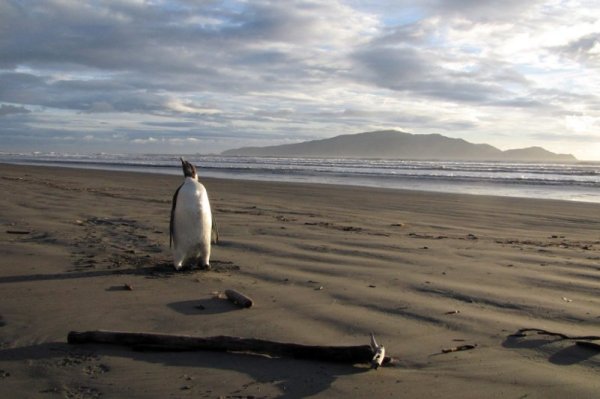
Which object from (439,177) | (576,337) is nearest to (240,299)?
(576,337)

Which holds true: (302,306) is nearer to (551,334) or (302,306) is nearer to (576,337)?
(551,334)

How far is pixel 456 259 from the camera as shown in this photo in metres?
6.65

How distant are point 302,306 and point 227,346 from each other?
1.20m

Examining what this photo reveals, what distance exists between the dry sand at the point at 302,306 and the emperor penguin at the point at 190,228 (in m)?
0.21

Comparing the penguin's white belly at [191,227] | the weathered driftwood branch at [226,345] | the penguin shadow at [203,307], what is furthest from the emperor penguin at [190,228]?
the weathered driftwood branch at [226,345]

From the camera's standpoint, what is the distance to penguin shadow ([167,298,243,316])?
4.41 m

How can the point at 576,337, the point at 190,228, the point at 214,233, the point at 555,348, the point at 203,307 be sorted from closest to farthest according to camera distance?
the point at 555,348
the point at 576,337
the point at 203,307
the point at 190,228
the point at 214,233

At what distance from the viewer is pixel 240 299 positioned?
455 cm

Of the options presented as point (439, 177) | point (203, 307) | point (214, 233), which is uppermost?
point (439, 177)

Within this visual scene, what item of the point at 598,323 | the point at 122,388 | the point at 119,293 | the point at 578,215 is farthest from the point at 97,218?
the point at 578,215

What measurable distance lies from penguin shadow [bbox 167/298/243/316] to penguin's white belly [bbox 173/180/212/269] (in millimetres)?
1288

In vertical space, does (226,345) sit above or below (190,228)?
below

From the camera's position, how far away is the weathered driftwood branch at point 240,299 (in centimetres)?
452

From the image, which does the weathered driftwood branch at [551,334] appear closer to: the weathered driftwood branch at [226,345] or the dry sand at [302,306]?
the dry sand at [302,306]
